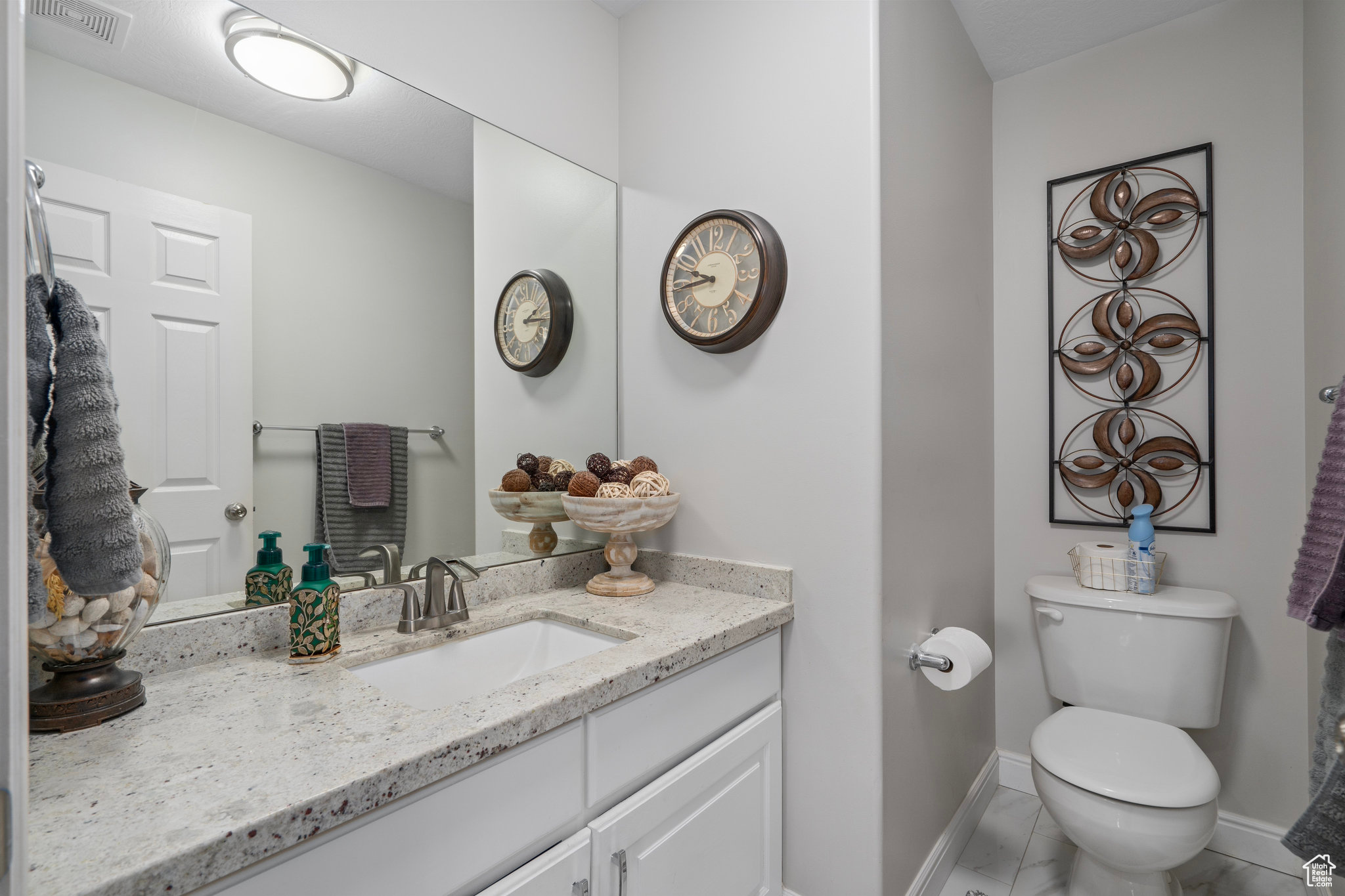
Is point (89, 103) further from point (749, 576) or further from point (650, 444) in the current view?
point (749, 576)

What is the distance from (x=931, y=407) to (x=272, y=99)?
162 cm

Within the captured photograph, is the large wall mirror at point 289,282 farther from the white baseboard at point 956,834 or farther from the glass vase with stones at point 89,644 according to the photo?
the white baseboard at point 956,834

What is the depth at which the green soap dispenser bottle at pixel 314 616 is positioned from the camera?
1027mm

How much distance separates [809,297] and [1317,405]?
1374 mm

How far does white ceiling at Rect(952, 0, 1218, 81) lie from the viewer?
1.79 metres

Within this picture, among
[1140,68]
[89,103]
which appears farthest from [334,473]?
[1140,68]

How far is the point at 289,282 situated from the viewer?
1.18 meters

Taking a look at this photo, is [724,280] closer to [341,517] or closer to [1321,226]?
[341,517]

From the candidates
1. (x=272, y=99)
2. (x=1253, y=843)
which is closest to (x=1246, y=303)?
(x=1253, y=843)

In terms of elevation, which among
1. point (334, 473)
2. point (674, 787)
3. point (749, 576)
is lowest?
point (674, 787)

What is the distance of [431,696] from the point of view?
1.16 meters

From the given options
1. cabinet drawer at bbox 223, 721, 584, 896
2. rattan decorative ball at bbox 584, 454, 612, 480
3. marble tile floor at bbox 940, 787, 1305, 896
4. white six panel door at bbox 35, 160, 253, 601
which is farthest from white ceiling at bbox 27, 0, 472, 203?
marble tile floor at bbox 940, 787, 1305, 896

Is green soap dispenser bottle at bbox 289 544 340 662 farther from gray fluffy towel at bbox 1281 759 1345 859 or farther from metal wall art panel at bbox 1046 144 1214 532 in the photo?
metal wall art panel at bbox 1046 144 1214 532

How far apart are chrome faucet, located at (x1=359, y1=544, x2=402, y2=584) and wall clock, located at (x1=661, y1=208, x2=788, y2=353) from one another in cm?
87
